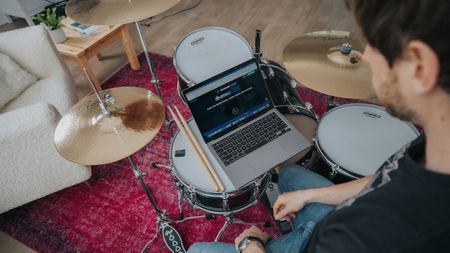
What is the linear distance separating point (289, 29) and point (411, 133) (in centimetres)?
190

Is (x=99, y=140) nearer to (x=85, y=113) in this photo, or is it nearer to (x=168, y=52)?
(x=85, y=113)

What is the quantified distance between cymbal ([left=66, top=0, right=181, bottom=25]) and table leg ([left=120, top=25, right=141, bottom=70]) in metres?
1.03

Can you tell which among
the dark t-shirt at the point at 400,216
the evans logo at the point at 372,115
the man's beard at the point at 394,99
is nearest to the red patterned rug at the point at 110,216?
the evans logo at the point at 372,115

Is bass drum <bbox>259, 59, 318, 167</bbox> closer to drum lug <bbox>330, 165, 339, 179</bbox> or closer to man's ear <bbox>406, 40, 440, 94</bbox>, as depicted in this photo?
drum lug <bbox>330, 165, 339, 179</bbox>

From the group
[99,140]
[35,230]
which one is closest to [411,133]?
[99,140]

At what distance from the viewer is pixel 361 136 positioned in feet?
3.64

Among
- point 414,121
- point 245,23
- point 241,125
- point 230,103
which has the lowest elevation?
point 245,23

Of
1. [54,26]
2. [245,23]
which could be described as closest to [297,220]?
[54,26]

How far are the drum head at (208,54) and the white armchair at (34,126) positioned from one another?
64 centimetres

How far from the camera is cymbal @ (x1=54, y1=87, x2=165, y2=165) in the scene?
914 mm

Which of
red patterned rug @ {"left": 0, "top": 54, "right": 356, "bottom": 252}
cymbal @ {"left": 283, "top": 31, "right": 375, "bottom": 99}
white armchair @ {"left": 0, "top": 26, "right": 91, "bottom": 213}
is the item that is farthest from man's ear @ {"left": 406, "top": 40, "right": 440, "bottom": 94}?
white armchair @ {"left": 0, "top": 26, "right": 91, "bottom": 213}

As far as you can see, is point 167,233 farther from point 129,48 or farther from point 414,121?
point 129,48

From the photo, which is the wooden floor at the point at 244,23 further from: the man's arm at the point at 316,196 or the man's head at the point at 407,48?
the man's head at the point at 407,48

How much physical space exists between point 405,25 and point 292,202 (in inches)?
27.4
